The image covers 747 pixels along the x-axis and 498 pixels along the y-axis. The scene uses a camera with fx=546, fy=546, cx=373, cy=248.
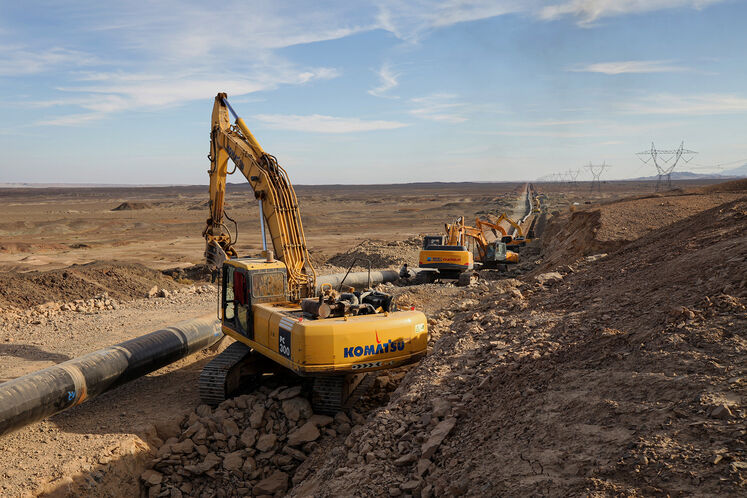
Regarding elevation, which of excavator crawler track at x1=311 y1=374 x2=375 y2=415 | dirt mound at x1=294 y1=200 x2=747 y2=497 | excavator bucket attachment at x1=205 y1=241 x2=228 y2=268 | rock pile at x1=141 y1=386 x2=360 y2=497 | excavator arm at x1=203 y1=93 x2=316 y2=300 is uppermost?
excavator arm at x1=203 y1=93 x2=316 y2=300

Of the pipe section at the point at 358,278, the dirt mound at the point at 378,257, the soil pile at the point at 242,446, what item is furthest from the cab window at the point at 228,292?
the dirt mound at the point at 378,257

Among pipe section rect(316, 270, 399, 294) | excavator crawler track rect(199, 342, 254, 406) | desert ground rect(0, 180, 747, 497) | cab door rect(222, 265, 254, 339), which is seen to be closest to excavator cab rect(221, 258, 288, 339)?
cab door rect(222, 265, 254, 339)

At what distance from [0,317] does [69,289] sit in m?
4.21

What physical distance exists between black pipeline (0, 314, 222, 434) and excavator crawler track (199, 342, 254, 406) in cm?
166

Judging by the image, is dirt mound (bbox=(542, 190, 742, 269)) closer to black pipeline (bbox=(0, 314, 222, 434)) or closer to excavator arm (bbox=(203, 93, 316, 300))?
excavator arm (bbox=(203, 93, 316, 300))

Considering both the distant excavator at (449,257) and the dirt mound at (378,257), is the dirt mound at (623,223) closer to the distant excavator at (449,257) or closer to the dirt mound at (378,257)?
the distant excavator at (449,257)

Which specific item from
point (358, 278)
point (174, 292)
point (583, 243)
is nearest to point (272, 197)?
point (358, 278)

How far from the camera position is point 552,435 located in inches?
213

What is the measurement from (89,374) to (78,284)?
12.4 metres

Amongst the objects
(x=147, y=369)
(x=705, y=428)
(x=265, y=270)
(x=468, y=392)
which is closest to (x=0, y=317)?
(x=147, y=369)

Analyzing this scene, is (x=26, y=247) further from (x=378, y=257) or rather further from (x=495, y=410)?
(x=495, y=410)

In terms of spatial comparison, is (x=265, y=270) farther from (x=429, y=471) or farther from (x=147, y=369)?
(x=429, y=471)

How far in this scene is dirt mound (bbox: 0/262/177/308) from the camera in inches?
734

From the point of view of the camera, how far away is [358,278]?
67.9 ft
